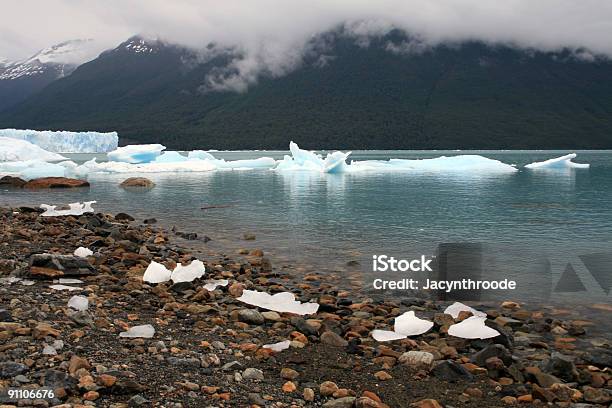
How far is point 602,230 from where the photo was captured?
1559cm

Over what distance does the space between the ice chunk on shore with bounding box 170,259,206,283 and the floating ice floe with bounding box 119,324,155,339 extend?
2460 millimetres

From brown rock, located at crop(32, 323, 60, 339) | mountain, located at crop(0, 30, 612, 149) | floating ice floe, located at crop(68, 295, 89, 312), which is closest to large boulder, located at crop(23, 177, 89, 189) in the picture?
floating ice floe, located at crop(68, 295, 89, 312)

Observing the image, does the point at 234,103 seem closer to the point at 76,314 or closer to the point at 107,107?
the point at 107,107

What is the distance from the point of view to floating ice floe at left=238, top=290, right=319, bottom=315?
7121 mm

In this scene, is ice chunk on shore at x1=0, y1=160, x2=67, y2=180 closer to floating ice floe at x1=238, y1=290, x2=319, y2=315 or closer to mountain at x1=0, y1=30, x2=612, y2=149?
floating ice floe at x1=238, y1=290, x2=319, y2=315

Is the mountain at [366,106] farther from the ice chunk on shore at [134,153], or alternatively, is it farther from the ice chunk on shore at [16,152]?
the ice chunk on shore at [134,153]

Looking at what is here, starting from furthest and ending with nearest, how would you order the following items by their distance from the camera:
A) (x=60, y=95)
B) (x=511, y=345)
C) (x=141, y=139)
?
(x=60, y=95) → (x=141, y=139) → (x=511, y=345)

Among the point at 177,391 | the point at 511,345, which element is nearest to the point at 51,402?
the point at 177,391

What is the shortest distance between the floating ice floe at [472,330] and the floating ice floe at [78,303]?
408cm

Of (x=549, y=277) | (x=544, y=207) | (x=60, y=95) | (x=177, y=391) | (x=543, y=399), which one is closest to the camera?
(x=177, y=391)

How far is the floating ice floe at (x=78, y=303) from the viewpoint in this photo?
6.05 metres

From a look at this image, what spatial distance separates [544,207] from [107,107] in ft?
543

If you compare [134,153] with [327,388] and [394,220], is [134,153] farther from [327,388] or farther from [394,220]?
[327,388]

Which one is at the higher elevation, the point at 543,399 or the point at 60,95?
the point at 60,95
